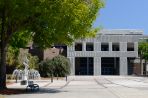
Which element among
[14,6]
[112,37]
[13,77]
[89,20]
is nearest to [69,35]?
[89,20]

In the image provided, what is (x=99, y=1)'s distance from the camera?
3778cm

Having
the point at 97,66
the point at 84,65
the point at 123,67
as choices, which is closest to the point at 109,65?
the point at 123,67

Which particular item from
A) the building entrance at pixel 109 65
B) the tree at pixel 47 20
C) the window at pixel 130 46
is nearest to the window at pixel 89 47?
the building entrance at pixel 109 65

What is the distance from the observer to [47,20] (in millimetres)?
34500

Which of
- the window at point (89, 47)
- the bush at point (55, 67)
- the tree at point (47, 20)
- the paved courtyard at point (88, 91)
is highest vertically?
the window at point (89, 47)

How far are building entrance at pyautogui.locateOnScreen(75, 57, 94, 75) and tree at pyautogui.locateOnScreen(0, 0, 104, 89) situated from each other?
7513 cm

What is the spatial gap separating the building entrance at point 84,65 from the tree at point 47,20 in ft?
247

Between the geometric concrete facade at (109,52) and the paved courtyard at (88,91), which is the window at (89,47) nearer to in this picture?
the geometric concrete facade at (109,52)

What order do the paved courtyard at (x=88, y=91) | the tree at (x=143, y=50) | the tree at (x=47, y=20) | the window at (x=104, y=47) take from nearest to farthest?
the paved courtyard at (x=88, y=91), the tree at (x=47, y=20), the window at (x=104, y=47), the tree at (x=143, y=50)

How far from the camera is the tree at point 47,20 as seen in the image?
32.9m

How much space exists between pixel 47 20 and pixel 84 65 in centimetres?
8120

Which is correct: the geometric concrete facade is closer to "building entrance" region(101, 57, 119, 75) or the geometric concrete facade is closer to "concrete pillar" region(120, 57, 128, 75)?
"concrete pillar" region(120, 57, 128, 75)

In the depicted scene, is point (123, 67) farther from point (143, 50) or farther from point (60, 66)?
point (60, 66)

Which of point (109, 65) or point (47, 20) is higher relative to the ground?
point (47, 20)
